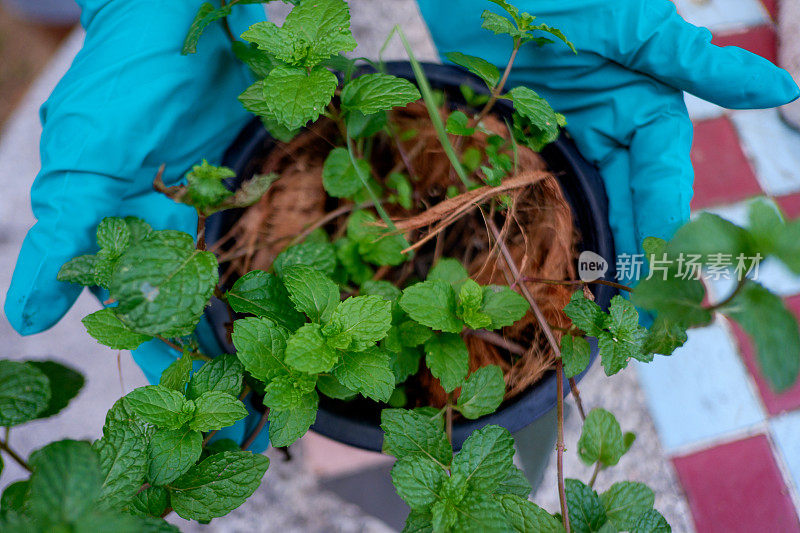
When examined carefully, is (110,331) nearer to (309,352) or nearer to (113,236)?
(113,236)

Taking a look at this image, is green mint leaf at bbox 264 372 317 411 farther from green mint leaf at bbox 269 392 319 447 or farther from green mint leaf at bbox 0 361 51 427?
green mint leaf at bbox 0 361 51 427

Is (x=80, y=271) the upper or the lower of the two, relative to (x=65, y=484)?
upper

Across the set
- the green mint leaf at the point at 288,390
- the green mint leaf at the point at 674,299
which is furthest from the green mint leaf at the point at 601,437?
the green mint leaf at the point at 288,390

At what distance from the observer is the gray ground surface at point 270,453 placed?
99 centimetres

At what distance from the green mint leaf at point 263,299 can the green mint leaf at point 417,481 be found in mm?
182

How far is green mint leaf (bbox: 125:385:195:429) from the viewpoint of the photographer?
50 cm

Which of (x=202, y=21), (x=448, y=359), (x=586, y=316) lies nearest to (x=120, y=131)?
(x=202, y=21)

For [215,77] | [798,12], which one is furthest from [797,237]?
[798,12]

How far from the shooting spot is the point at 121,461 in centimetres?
47

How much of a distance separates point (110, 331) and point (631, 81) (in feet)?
2.51

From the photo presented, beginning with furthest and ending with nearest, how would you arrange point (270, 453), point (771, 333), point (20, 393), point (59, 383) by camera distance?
point (270, 453) < point (59, 383) < point (20, 393) < point (771, 333)

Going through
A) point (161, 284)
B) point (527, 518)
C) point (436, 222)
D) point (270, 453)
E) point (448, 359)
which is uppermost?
point (161, 284)

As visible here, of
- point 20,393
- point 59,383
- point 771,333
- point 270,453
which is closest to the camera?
point 771,333

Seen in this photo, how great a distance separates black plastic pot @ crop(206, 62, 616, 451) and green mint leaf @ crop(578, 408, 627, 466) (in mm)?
48
